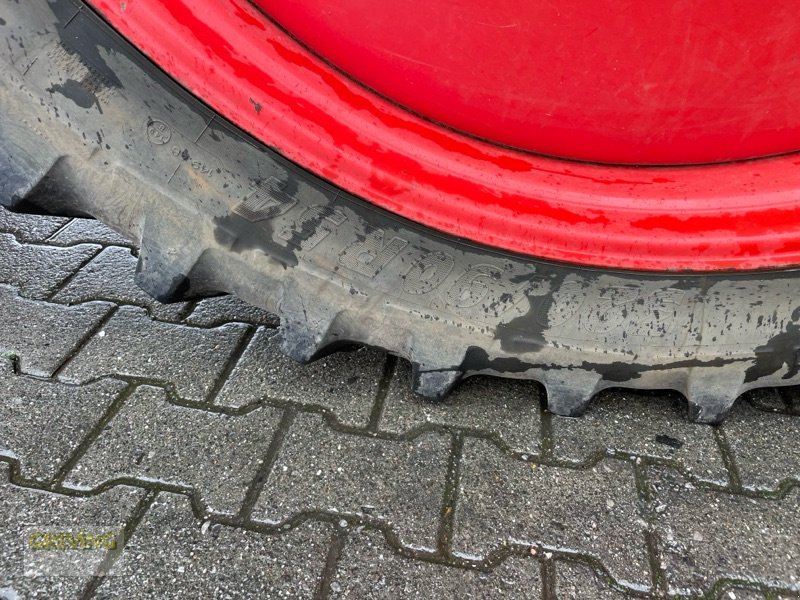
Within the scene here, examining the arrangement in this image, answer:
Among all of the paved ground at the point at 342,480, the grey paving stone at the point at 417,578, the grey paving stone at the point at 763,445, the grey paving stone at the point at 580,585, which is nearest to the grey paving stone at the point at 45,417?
the paved ground at the point at 342,480

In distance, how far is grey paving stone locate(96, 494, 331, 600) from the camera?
2.35 feet

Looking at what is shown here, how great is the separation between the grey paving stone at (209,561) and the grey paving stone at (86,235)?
2.48 ft

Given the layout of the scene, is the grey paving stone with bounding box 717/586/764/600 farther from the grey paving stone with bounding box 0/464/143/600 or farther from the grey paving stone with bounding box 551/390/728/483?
the grey paving stone with bounding box 0/464/143/600

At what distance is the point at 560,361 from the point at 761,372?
1.00ft

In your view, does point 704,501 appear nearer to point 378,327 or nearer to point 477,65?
point 378,327

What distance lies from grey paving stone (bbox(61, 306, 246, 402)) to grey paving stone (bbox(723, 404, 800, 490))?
842 mm

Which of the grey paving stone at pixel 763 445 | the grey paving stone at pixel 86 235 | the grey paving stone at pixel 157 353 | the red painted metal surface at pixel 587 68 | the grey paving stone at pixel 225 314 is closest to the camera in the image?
the red painted metal surface at pixel 587 68

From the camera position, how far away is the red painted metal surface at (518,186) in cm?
75

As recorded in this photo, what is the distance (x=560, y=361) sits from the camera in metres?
0.91

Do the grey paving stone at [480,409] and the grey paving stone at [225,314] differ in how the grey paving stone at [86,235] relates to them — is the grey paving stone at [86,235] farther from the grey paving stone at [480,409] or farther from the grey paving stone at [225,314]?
the grey paving stone at [480,409]

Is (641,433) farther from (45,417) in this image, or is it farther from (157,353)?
(45,417)

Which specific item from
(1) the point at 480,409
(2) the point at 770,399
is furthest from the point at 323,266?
(2) the point at 770,399

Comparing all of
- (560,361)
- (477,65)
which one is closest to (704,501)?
(560,361)

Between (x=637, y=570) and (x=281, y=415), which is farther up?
(x=281, y=415)
